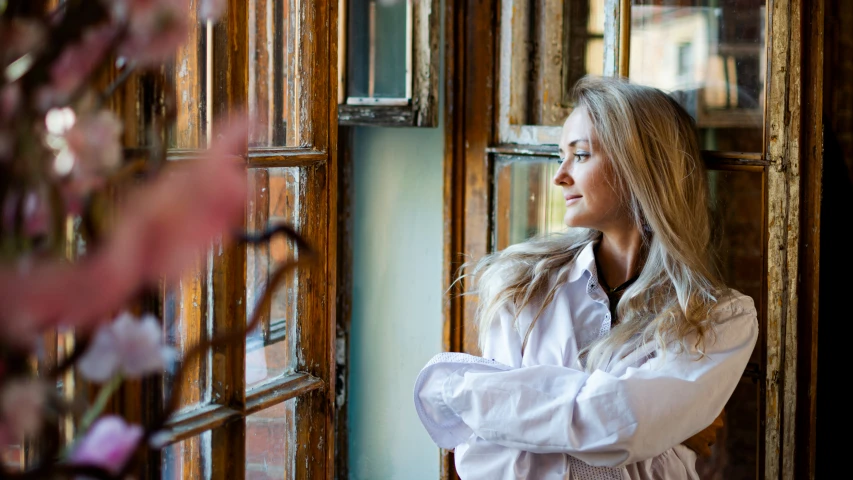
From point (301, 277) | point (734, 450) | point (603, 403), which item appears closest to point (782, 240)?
point (603, 403)

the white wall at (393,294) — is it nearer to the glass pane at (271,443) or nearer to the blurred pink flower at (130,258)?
the glass pane at (271,443)

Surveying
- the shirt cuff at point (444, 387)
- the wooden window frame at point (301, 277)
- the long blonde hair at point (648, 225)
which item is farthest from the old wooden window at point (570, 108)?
the wooden window frame at point (301, 277)

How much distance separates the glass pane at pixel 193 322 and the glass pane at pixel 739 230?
1.24 m

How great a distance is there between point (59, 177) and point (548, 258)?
60.3 inches

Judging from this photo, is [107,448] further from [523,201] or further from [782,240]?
[523,201]

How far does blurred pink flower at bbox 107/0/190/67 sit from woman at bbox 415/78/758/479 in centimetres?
115

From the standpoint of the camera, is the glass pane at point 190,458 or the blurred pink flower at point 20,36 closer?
the blurred pink flower at point 20,36

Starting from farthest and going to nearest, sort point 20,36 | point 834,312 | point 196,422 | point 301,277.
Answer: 1. point 834,312
2. point 301,277
3. point 196,422
4. point 20,36

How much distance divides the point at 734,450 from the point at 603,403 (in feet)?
3.17

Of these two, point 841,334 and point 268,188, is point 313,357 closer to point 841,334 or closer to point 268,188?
point 268,188

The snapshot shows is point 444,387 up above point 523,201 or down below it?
below

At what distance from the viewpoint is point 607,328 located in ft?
5.85

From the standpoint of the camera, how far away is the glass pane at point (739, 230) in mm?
2002

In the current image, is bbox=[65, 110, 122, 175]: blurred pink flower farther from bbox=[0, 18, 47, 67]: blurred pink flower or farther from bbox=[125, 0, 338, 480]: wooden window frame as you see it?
bbox=[125, 0, 338, 480]: wooden window frame
